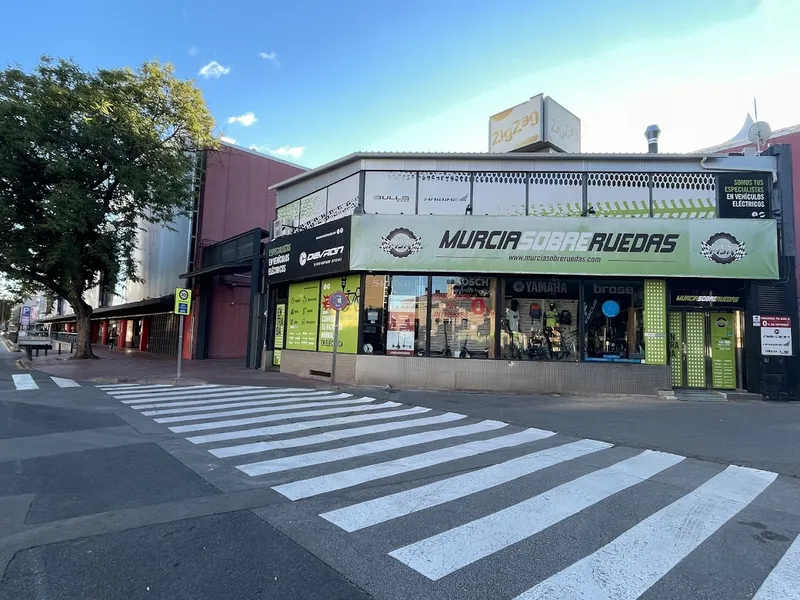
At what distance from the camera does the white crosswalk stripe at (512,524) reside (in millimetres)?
3689

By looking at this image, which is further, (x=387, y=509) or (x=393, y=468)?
(x=393, y=468)

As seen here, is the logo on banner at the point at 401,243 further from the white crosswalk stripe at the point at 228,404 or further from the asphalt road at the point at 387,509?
the asphalt road at the point at 387,509

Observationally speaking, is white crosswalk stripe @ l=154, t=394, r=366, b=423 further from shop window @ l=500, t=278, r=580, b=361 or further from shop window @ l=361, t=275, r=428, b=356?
shop window @ l=500, t=278, r=580, b=361

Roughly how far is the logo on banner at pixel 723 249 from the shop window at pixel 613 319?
6.55 feet

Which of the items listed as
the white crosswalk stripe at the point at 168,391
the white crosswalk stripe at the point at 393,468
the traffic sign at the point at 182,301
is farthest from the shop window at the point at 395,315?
the white crosswalk stripe at the point at 393,468

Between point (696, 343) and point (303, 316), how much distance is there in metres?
12.9

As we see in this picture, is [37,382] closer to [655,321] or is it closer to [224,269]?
[224,269]

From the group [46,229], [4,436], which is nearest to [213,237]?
[46,229]

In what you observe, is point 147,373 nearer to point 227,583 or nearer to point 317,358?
point 317,358

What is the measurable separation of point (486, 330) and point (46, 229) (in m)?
19.3

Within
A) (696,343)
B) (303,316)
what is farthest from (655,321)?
(303,316)

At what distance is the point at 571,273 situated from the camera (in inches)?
570

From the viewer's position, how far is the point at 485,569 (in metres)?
3.55

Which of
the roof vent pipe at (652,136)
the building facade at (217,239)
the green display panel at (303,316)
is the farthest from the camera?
the building facade at (217,239)
